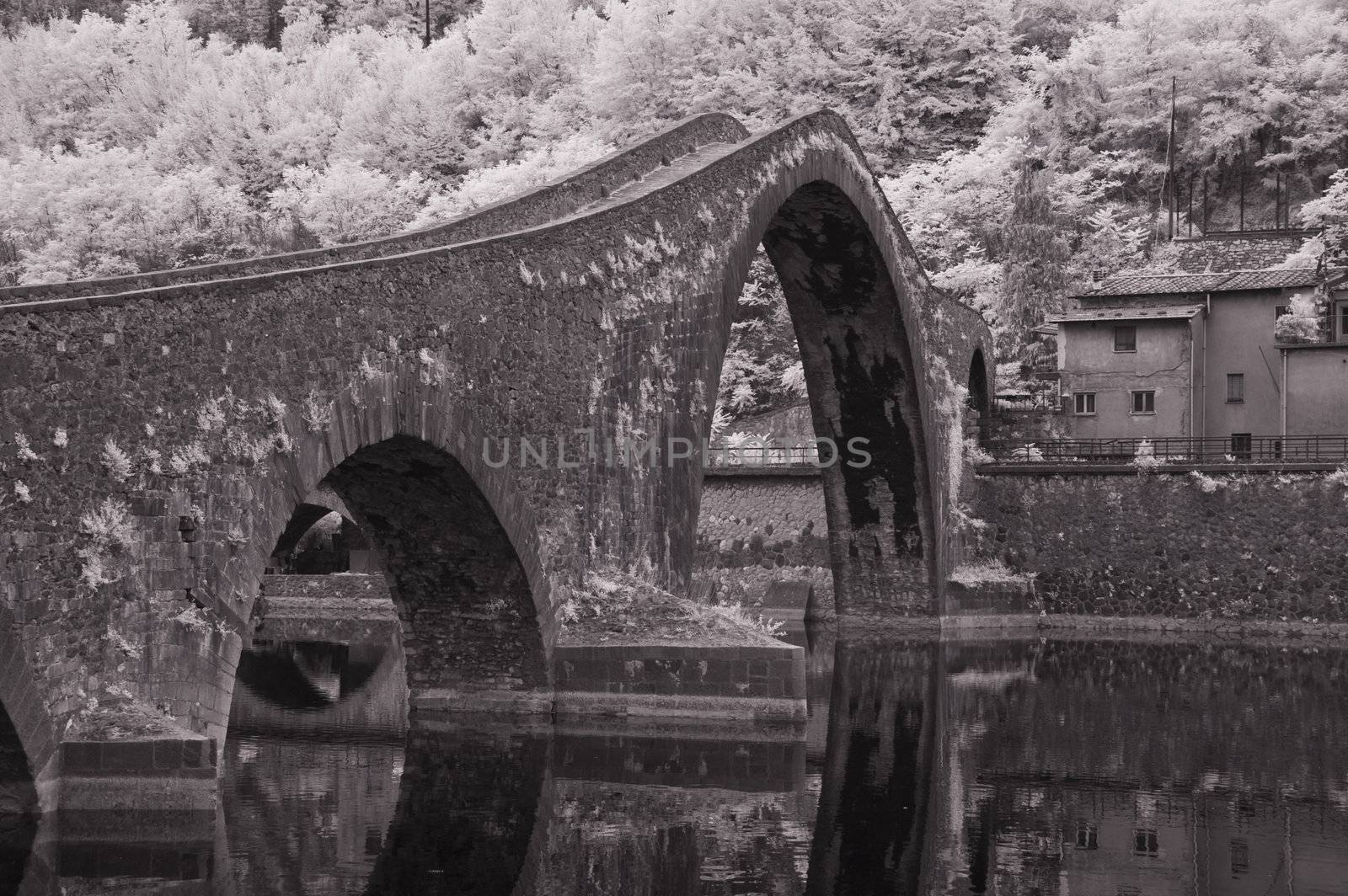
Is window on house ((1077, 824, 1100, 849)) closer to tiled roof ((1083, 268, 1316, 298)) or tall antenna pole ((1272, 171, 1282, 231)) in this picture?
tiled roof ((1083, 268, 1316, 298))

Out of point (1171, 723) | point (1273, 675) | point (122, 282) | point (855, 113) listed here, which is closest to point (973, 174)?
point (855, 113)

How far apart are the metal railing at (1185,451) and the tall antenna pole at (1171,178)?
10.7 metres

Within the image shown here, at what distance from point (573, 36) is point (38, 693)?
52663mm

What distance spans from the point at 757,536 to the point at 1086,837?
2263 centimetres

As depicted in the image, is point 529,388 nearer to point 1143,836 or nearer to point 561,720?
point 561,720

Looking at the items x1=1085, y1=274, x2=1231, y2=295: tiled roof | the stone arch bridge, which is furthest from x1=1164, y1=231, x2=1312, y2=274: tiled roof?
the stone arch bridge

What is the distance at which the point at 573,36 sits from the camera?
199 feet

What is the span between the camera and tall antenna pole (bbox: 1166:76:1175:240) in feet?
151

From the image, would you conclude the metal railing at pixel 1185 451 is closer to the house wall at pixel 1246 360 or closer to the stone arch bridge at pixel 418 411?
the house wall at pixel 1246 360

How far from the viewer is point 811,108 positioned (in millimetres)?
43750

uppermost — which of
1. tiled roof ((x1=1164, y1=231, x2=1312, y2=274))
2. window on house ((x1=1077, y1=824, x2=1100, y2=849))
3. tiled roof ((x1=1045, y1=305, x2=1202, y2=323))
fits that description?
tiled roof ((x1=1164, y1=231, x2=1312, y2=274))

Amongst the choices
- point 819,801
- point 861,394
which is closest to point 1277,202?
point 861,394

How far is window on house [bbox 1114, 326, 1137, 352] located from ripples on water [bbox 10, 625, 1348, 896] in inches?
676

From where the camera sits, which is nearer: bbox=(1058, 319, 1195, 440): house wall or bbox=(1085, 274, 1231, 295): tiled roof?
bbox=(1058, 319, 1195, 440): house wall
